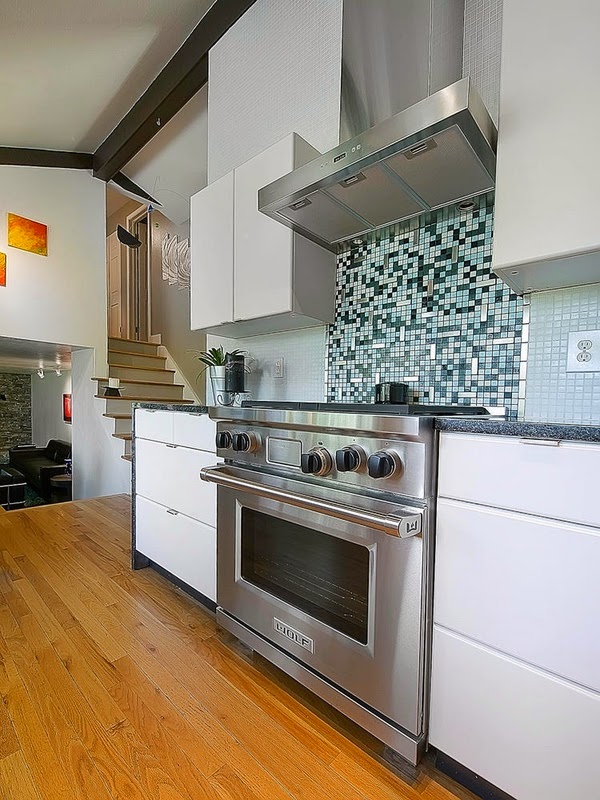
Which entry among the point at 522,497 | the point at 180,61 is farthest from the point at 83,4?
the point at 522,497

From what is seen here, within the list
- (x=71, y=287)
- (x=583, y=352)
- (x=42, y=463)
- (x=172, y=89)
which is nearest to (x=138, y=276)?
(x=71, y=287)

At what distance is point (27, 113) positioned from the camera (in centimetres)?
335

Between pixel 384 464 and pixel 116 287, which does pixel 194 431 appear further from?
pixel 116 287

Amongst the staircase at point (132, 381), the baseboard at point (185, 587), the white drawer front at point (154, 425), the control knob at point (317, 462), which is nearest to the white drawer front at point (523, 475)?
the control knob at point (317, 462)

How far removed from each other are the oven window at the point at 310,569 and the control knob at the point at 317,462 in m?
0.21

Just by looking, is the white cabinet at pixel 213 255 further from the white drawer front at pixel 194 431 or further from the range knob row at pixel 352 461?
the range knob row at pixel 352 461

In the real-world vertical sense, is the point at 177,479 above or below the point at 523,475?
below

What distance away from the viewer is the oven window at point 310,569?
118cm

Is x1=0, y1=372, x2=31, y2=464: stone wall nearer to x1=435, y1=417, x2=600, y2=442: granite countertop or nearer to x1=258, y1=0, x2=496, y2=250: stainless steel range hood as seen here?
x1=258, y1=0, x2=496, y2=250: stainless steel range hood

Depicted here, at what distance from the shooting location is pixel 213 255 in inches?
83.6

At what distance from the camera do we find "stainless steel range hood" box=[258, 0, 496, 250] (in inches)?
45.1

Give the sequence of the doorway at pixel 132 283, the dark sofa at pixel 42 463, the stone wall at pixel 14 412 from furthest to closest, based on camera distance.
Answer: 1. the stone wall at pixel 14 412
2. the doorway at pixel 132 283
3. the dark sofa at pixel 42 463

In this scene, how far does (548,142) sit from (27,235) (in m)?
4.29

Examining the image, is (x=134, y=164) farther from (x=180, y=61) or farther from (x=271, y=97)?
(x=271, y=97)
